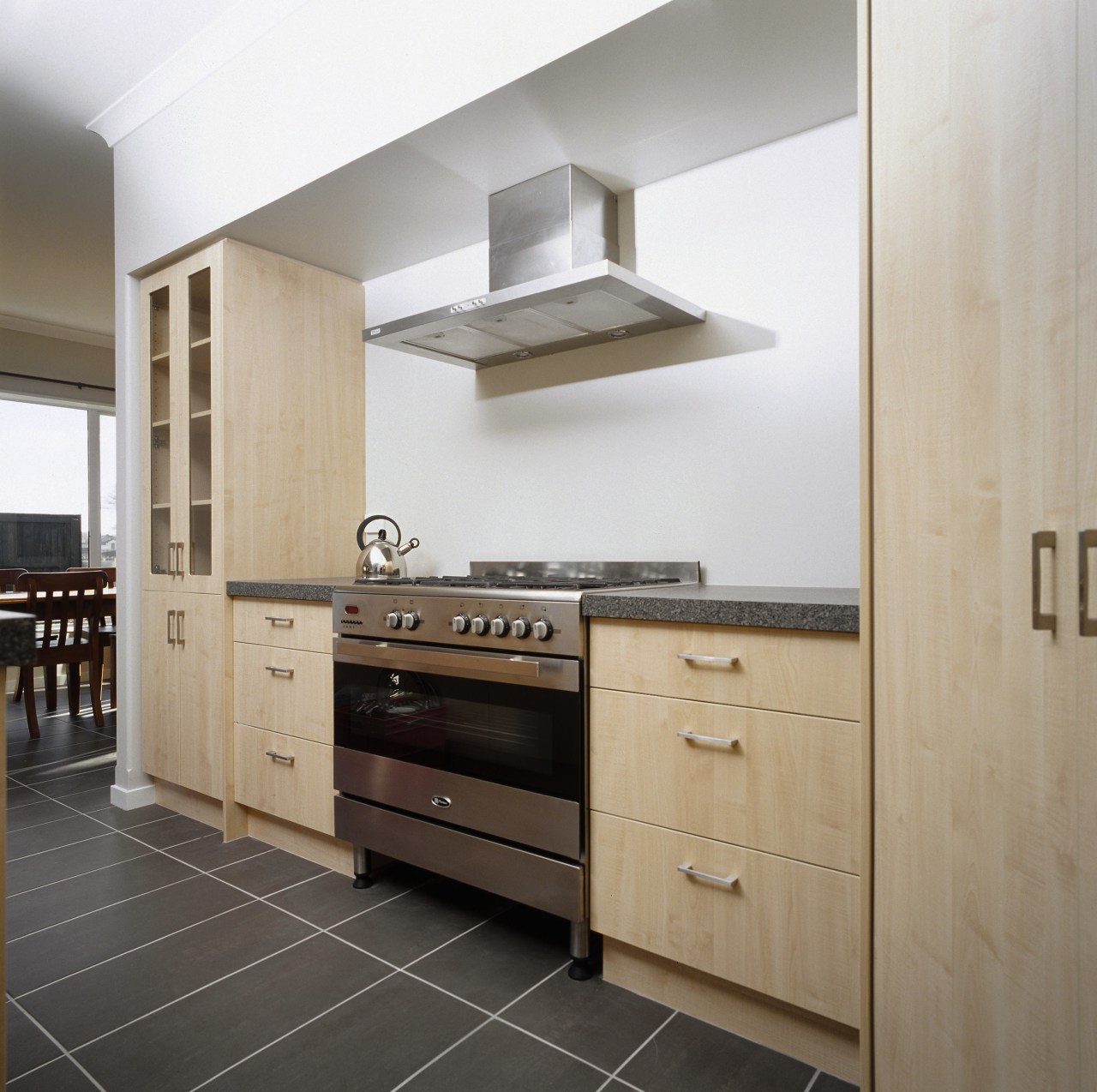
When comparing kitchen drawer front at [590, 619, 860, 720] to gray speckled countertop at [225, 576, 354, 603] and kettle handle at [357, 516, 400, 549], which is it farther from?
kettle handle at [357, 516, 400, 549]

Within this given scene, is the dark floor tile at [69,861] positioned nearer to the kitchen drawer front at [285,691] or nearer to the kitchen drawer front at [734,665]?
the kitchen drawer front at [285,691]

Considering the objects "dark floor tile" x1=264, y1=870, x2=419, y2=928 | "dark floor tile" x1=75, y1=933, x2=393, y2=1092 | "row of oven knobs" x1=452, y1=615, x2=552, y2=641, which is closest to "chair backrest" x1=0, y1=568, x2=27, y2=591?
"dark floor tile" x1=264, y1=870, x2=419, y2=928

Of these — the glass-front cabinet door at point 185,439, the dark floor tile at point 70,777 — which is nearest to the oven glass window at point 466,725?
the glass-front cabinet door at point 185,439

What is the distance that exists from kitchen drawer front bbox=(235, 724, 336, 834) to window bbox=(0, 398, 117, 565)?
4.09 metres

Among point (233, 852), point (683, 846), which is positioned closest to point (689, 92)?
point (683, 846)

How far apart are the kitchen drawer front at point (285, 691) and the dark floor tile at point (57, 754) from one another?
1683 millimetres

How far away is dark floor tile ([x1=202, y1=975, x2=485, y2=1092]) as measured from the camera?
4.75 feet

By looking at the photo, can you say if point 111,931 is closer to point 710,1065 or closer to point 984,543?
point 710,1065

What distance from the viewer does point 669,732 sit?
164 centimetres

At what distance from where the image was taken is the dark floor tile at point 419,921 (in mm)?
1936

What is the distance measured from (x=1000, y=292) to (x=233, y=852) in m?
2.62

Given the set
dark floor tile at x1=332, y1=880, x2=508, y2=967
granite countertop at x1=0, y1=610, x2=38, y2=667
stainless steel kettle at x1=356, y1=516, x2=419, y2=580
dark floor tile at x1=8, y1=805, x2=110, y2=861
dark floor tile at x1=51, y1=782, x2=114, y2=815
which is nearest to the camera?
granite countertop at x1=0, y1=610, x2=38, y2=667

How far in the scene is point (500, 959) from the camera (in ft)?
6.18

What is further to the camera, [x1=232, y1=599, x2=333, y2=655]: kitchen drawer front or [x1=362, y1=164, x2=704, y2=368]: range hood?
[x1=232, y1=599, x2=333, y2=655]: kitchen drawer front
